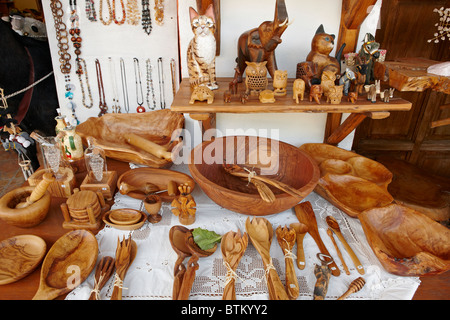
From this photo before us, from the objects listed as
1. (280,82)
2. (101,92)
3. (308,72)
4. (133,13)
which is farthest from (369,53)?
(101,92)

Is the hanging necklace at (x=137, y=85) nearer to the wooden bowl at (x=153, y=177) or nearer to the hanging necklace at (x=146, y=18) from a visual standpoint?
the hanging necklace at (x=146, y=18)

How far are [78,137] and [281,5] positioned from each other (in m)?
1.05

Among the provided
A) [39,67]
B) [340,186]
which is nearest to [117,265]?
[340,186]

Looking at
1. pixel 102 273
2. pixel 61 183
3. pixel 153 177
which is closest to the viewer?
pixel 102 273

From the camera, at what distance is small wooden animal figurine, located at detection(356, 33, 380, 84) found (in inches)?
44.8

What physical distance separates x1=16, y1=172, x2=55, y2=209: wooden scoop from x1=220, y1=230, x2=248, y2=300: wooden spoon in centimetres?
63

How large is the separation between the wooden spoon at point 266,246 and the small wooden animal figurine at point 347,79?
598 mm

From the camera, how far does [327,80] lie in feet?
3.70

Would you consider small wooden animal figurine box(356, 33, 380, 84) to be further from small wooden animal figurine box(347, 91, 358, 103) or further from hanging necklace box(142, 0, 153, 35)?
hanging necklace box(142, 0, 153, 35)

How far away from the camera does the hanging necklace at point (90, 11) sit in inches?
58.7

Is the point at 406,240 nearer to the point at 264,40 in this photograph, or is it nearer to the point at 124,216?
the point at 264,40

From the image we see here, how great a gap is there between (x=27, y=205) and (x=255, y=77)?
3.13 feet

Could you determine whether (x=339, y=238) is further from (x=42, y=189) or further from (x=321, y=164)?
(x=42, y=189)
